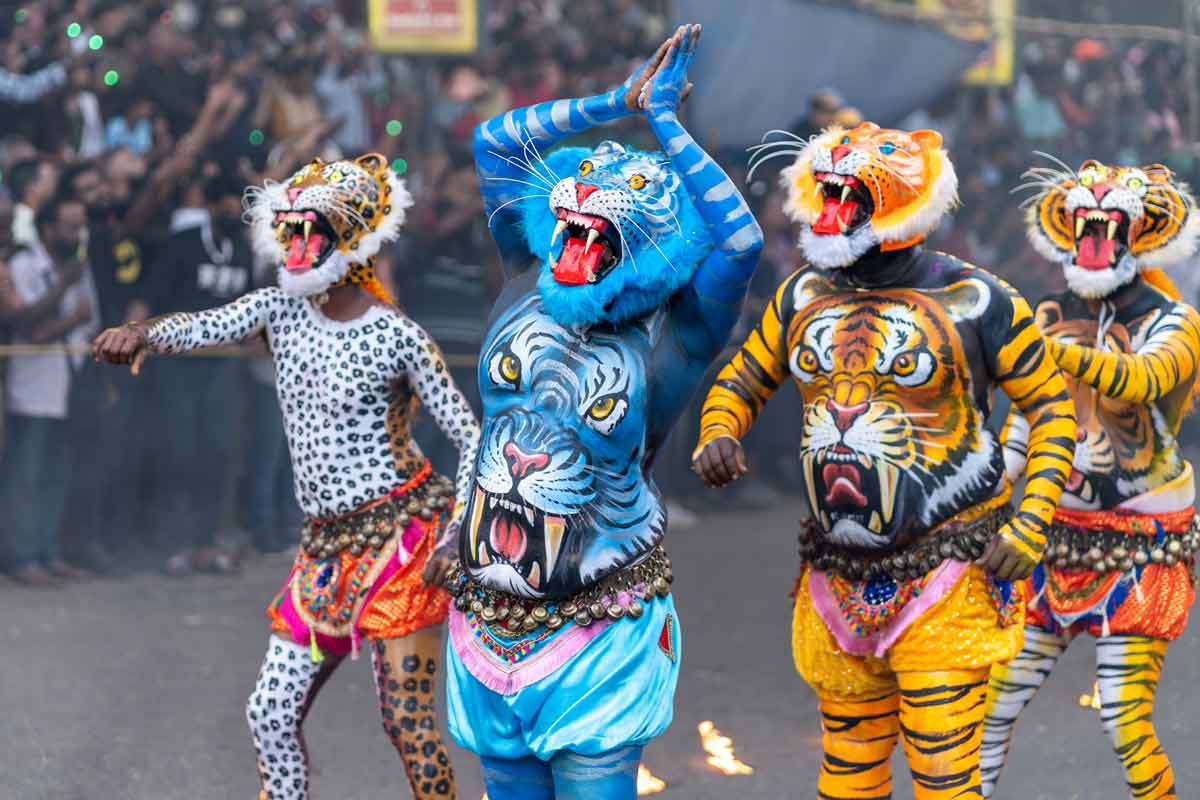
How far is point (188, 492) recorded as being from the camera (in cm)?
964

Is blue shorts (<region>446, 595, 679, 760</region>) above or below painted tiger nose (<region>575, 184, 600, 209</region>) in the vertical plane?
below

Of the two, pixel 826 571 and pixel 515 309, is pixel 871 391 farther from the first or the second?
pixel 515 309

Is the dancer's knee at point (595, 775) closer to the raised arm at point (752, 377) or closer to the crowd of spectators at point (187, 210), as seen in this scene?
the raised arm at point (752, 377)

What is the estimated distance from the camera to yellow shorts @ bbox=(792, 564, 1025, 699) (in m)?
4.57

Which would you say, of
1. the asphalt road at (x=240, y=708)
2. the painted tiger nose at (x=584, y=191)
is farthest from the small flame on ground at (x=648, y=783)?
the painted tiger nose at (x=584, y=191)

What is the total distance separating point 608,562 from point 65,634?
4.95 metres

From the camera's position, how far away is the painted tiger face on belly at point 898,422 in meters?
4.58

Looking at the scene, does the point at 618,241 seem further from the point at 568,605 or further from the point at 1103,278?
the point at 1103,278

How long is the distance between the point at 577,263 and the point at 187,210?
5.83 m

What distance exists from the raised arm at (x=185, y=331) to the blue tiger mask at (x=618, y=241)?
137cm

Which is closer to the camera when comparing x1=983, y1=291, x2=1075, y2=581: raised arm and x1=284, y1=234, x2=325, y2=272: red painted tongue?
x1=983, y1=291, x2=1075, y2=581: raised arm

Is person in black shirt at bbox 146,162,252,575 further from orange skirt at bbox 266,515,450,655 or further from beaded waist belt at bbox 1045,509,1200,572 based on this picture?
beaded waist belt at bbox 1045,509,1200,572

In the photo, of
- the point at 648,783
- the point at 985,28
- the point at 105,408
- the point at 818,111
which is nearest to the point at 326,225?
the point at 648,783

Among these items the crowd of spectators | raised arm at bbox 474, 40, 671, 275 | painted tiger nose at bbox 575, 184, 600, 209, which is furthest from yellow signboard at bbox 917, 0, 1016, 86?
painted tiger nose at bbox 575, 184, 600, 209
